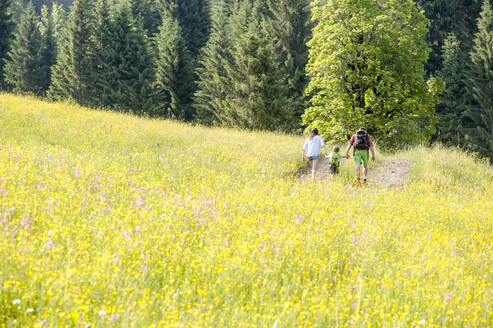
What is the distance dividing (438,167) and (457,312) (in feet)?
35.0

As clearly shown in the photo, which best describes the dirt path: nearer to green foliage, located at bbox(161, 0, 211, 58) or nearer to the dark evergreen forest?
the dark evergreen forest

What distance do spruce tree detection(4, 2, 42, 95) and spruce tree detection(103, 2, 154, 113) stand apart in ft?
37.4

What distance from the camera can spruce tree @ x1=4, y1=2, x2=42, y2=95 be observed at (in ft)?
128

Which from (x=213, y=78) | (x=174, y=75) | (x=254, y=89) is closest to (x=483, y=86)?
(x=254, y=89)

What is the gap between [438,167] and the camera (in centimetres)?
1320

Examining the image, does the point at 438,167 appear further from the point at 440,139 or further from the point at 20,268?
the point at 440,139

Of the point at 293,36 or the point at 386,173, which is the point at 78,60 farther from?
the point at 386,173

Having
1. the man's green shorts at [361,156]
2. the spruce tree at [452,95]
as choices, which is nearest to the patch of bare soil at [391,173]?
the man's green shorts at [361,156]

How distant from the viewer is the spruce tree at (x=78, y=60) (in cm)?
3466

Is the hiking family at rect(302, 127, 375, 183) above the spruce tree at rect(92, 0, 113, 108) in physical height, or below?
below

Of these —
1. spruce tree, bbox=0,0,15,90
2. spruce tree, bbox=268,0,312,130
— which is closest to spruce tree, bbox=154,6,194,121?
spruce tree, bbox=268,0,312,130

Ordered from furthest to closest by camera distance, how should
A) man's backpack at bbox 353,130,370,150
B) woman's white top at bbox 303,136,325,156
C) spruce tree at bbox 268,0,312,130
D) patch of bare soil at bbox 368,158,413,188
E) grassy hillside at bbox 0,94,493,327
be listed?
spruce tree at bbox 268,0,312,130
patch of bare soil at bbox 368,158,413,188
man's backpack at bbox 353,130,370,150
woman's white top at bbox 303,136,325,156
grassy hillside at bbox 0,94,493,327

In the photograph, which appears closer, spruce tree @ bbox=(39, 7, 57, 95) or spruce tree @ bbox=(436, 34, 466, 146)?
spruce tree @ bbox=(436, 34, 466, 146)

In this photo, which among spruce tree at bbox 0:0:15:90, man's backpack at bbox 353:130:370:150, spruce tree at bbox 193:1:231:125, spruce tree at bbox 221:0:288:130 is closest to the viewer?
man's backpack at bbox 353:130:370:150
